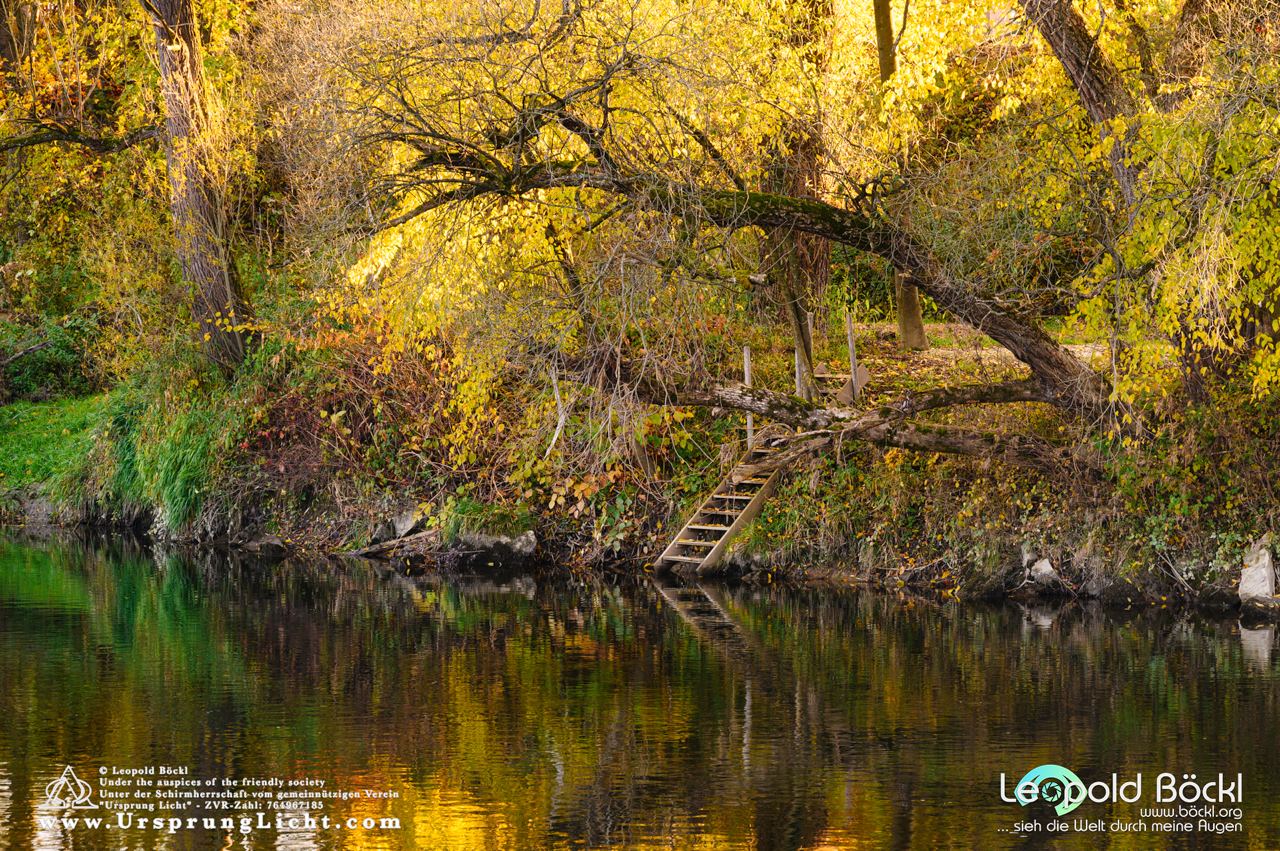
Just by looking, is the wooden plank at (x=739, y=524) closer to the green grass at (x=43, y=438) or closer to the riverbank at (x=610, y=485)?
the riverbank at (x=610, y=485)

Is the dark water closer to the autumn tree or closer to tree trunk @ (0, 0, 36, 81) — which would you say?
the autumn tree

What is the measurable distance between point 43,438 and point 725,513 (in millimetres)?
14215

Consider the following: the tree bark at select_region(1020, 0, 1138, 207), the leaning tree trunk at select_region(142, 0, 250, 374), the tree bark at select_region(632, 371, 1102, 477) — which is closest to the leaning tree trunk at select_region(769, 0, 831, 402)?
the tree bark at select_region(632, 371, 1102, 477)

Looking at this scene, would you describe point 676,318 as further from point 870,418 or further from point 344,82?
point 344,82

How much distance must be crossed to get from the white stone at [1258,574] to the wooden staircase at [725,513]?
5.55 metres

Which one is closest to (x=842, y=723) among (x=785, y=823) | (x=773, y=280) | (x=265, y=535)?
(x=785, y=823)

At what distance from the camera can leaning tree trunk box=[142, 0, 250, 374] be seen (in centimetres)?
2531

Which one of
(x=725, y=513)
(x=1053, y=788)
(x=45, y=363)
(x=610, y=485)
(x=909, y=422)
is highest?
(x=45, y=363)

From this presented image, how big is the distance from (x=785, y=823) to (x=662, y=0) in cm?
1174

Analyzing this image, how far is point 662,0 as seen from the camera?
19250 millimetres

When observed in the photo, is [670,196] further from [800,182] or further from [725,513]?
[725,513]

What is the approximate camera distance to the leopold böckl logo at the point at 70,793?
10.1m

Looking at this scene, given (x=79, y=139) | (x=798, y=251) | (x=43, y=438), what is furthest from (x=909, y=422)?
(x=43, y=438)

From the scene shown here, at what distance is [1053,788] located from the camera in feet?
34.8
